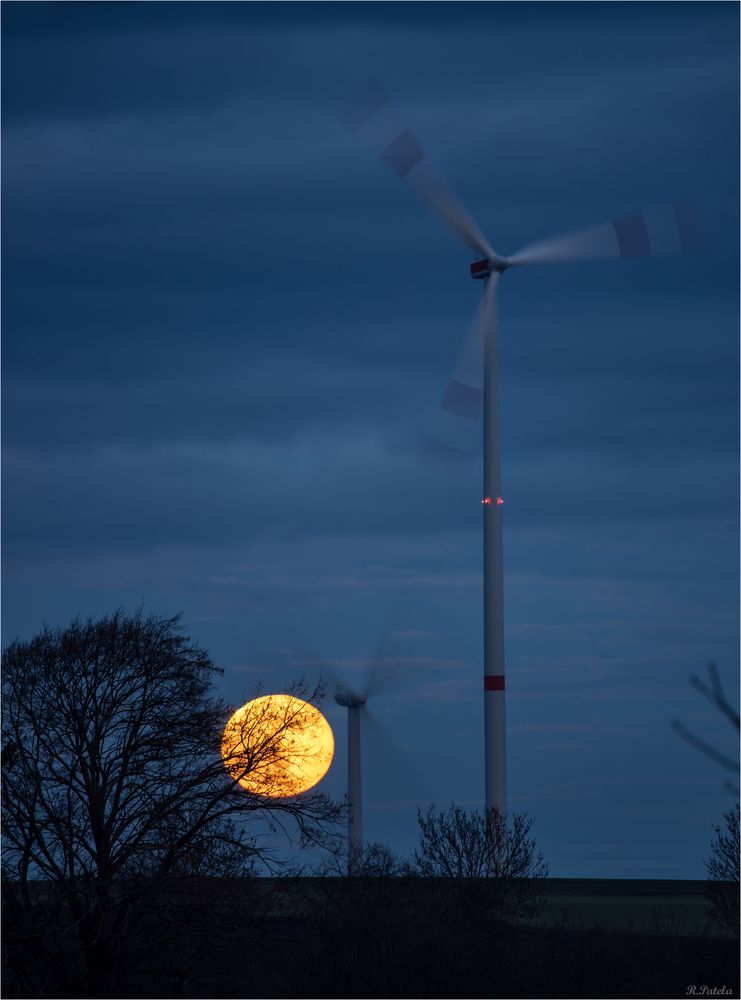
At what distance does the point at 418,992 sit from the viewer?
107 ft

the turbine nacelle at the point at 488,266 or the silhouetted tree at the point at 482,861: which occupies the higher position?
the turbine nacelle at the point at 488,266

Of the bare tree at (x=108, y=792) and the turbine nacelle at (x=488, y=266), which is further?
the turbine nacelle at (x=488, y=266)

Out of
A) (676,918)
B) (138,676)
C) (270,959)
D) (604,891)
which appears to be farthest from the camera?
(604,891)

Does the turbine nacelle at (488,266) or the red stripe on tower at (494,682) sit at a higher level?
the turbine nacelle at (488,266)

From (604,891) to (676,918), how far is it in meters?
45.5

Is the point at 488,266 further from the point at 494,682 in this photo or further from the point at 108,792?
the point at 108,792

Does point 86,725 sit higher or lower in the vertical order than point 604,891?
higher

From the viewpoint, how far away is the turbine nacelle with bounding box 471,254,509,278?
50.8 metres

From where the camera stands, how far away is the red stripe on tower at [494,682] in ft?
162

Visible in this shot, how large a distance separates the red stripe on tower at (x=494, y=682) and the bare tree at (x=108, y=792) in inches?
657

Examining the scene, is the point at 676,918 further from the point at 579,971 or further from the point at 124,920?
the point at 124,920

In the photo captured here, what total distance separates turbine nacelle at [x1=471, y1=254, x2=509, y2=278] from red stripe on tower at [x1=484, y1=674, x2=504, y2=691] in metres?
16.2

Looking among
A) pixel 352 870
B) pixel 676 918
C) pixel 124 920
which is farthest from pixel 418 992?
pixel 676 918

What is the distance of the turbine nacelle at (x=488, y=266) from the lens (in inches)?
2000
